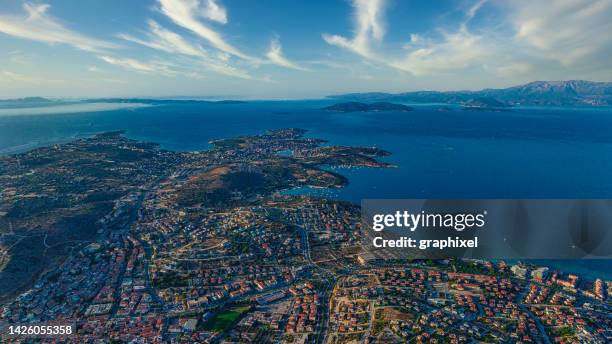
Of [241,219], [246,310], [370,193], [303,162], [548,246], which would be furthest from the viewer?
[303,162]

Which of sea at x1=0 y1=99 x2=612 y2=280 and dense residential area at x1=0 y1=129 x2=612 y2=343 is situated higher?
sea at x1=0 y1=99 x2=612 y2=280

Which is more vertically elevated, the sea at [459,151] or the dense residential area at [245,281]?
the sea at [459,151]

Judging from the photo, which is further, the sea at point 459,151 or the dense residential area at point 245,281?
Answer: the sea at point 459,151

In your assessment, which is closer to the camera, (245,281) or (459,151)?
(245,281)

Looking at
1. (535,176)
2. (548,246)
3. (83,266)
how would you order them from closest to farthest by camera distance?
1. (83,266)
2. (548,246)
3. (535,176)

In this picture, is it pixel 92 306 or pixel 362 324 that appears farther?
pixel 92 306

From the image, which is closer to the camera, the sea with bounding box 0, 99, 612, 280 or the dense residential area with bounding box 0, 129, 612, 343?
the dense residential area with bounding box 0, 129, 612, 343

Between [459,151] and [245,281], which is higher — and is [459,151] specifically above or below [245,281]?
above

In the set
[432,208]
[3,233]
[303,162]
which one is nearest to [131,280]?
[3,233]

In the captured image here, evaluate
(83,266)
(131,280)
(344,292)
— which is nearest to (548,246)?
(344,292)

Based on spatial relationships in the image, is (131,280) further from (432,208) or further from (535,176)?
(535,176)
